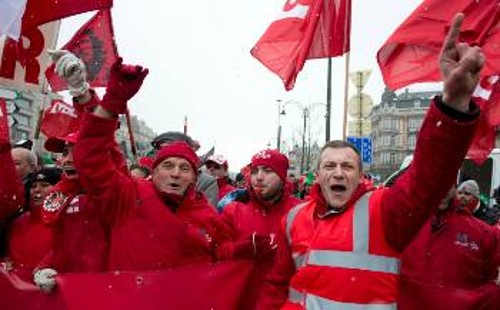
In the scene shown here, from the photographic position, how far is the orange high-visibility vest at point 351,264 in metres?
3.12

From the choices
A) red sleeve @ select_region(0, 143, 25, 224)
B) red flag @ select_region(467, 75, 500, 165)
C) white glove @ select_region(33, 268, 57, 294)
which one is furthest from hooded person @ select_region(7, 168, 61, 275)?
red flag @ select_region(467, 75, 500, 165)

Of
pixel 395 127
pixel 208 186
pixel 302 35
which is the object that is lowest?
pixel 395 127

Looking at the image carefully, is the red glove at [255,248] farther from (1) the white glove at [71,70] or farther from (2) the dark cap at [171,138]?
(2) the dark cap at [171,138]

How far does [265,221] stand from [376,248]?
8.80 feet

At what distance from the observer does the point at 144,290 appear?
13.4 feet

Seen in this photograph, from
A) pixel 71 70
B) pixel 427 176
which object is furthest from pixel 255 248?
pixel 427 176

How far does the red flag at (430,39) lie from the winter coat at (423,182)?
231 cm

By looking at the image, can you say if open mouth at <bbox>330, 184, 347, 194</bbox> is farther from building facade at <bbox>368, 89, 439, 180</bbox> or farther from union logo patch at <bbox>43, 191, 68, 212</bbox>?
building facade at <bbox>368, 89, 439, 180</bbox>

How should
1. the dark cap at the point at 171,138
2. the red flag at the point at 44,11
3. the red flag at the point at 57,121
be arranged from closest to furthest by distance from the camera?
the dark cap at the point at 171,138, the red flag at the point at 44,11, the red flag at the point at 57,121

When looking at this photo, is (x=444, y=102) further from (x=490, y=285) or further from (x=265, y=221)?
(x=265, y=221)

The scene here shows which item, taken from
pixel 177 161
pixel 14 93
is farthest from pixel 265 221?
pixel 14 93

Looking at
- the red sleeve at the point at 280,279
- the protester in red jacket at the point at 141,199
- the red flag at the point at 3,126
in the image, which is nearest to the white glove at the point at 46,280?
the protester in red jacket at the point at 141,199

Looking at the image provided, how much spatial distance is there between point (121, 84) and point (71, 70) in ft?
1.19

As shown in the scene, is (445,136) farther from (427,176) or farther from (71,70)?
(71,70)
